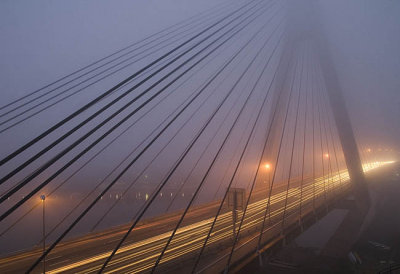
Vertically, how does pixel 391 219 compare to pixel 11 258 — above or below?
below

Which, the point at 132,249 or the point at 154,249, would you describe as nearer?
the point at 132,249

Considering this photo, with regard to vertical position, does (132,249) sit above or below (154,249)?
above

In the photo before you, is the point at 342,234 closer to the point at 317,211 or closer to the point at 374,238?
the point at 317,211

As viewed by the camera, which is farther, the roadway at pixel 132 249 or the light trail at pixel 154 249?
the roadway at pixel 132 249

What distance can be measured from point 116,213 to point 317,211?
335ft

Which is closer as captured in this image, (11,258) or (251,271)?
(251,271)

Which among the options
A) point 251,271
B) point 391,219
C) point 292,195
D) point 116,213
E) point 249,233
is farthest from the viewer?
point 116,213

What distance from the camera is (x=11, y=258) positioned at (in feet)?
29.0

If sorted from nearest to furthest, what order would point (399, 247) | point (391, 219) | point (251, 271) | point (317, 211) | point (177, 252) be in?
point (251, 271) < point (177, 252) < point (317, 211) < point (399, 247) < point (391, 219)

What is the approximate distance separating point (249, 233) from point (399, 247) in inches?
898

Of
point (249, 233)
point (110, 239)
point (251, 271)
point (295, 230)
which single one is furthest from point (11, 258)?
point (295, 230)

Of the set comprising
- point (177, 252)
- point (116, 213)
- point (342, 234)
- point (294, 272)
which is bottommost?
point (116, 213)

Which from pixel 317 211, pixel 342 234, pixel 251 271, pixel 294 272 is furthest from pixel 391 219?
pixel 251 271

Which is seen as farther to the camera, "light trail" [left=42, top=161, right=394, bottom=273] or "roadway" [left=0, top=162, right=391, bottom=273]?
"roadway" [left=0, top=162, right=391, bottom=273]
